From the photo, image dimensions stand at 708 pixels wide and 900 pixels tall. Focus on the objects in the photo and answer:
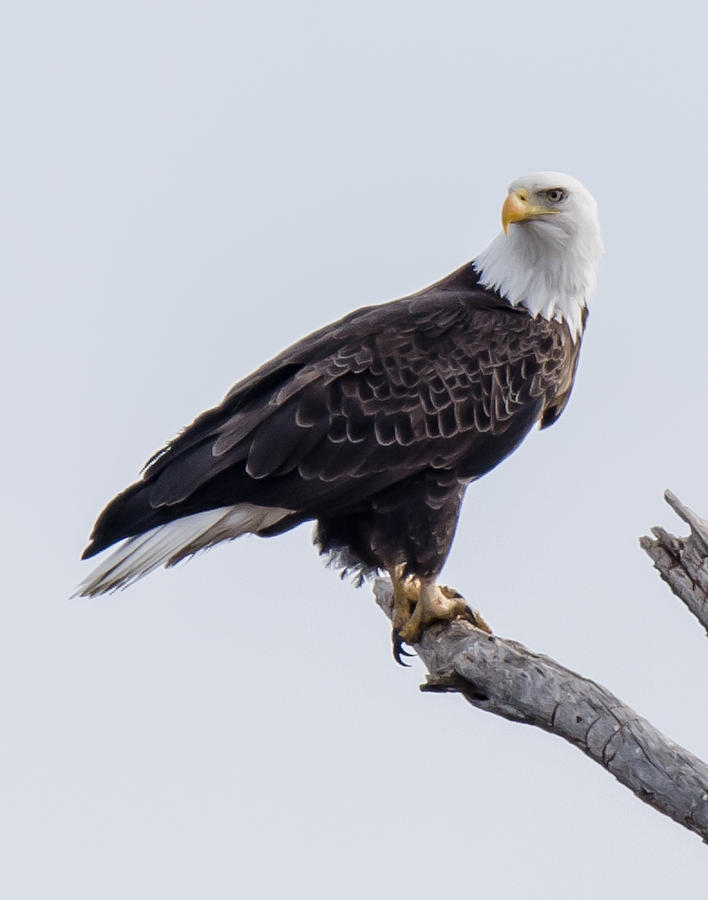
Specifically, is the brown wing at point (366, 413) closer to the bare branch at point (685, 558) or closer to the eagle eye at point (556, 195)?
the eagle eye at point (556, 195)

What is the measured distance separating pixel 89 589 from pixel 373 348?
1775mm

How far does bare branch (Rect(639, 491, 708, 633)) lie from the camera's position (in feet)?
19.6

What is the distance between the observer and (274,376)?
769cm

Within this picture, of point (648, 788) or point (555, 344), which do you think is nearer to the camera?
point (648, 788)

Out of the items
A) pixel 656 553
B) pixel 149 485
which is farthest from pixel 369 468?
pixel 656 553

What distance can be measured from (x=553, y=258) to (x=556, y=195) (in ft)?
1.10

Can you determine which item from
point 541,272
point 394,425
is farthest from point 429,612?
point 541,272

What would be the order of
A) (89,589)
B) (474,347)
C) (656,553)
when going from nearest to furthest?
(656,553)
(89,589)
(474,347)

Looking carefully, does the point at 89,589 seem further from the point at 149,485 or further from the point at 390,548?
the point at 390,548

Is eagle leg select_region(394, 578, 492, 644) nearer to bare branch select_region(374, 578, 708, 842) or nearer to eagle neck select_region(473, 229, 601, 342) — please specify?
bare branch select_region(374, 578, 708, 842)

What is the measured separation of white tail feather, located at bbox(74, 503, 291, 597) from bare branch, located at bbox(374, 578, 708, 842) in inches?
48.3

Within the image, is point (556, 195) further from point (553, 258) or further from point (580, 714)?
point (580, 714)

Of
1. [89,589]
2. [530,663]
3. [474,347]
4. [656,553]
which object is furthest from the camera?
[474,347]

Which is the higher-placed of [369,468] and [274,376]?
[274,376]
